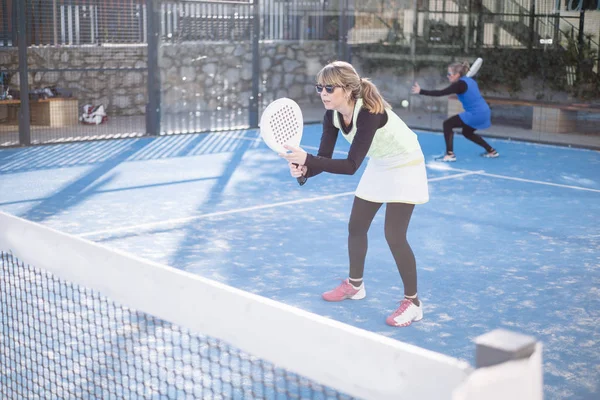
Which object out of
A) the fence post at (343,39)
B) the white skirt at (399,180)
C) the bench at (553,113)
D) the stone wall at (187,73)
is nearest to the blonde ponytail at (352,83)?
the white skirt at (399,180)

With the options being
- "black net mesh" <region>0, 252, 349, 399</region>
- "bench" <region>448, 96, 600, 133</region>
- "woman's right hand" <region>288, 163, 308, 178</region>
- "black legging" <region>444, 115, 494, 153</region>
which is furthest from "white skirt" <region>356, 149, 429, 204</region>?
"bench" <region>448, 96, 600, 133</region>

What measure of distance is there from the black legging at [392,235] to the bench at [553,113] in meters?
9.51

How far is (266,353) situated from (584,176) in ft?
31.7

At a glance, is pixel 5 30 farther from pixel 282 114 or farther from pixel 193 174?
pixel 282 114

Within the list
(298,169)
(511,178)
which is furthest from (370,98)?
(511,178)

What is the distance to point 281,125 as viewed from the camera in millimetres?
4141

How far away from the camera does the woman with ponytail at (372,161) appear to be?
15.0ft

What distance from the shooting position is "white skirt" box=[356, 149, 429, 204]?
4.84 m

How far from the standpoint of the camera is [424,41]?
1553cm

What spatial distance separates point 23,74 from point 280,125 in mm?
9400

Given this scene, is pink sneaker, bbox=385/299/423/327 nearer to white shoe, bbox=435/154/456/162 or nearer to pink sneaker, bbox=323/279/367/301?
pink sneaker, bbox=323/279/367/301

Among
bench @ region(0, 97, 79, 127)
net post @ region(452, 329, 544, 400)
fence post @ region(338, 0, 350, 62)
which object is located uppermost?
fence post @ region(338, 0, 350, 62)

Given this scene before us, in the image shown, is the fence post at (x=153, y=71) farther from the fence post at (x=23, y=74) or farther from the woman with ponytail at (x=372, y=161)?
the woman with ponytail at (x=372, y=161)

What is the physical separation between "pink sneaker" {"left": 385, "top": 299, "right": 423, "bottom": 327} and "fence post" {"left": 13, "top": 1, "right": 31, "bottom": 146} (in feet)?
29.4
